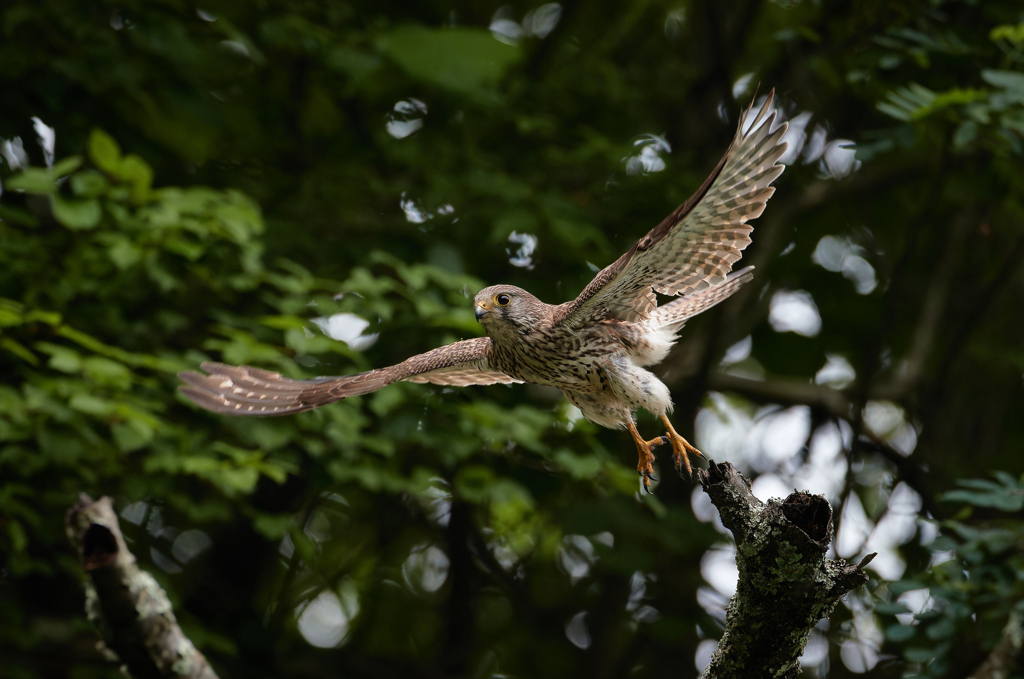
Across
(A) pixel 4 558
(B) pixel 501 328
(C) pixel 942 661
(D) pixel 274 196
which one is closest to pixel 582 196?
(D) pixel 274 196

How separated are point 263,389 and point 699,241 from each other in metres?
2.11

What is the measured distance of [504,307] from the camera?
368cm

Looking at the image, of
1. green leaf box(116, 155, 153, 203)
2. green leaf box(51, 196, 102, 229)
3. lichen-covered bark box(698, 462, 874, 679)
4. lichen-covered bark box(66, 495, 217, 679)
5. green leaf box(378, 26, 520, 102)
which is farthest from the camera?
green leaf box(378, 26, 520, 102)

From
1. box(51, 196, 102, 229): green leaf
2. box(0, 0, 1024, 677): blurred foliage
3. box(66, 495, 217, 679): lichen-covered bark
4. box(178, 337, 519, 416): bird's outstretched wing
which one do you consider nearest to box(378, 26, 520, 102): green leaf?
box(0, 0, 1024, 677): blurred foliage

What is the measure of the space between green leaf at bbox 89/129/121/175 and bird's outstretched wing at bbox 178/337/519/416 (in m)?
1.16

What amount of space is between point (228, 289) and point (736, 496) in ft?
11.9

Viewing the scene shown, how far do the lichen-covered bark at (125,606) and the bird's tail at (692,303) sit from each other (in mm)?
2417

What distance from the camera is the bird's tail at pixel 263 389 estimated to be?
3.56m

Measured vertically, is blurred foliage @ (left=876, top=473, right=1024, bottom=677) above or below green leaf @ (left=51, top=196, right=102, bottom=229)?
below

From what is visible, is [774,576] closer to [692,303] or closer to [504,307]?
[504,307]

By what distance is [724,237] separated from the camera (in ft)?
10.6

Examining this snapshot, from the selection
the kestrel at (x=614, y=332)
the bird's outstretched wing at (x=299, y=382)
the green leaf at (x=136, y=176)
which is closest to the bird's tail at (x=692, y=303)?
the kestrel at (x=614, y=332)

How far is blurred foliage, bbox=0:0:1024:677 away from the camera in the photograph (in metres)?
4.37

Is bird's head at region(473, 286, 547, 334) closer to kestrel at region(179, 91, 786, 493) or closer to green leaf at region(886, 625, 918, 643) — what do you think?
kestrel at region(179, 91, 786, 493)
